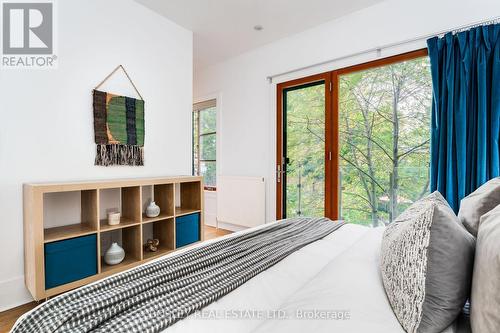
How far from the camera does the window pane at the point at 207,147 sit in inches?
169

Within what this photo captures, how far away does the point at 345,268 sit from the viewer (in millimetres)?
975

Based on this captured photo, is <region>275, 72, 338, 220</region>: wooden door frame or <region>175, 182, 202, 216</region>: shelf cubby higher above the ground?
<region>275, 72, 338, 220</region>: wooden door frame

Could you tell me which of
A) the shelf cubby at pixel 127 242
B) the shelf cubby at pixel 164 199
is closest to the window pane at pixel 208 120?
the shelf cubby at pixel 164 199

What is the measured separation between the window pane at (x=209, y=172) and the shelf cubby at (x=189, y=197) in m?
1.20

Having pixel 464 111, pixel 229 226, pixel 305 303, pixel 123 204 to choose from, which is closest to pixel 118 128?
pixel 123 204

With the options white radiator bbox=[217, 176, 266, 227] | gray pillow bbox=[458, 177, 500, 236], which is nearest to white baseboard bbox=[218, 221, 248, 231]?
white radiator bbox=[217, 176, 266, 227]

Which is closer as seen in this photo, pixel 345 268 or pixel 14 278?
pixel 345 268

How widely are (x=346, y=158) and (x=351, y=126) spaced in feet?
1.18

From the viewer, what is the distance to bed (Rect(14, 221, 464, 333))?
0.69m

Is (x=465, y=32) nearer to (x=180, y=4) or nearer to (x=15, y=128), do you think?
(x=180, y=4)

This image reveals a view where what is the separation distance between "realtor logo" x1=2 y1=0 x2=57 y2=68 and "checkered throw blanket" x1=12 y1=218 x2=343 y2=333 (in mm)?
2031

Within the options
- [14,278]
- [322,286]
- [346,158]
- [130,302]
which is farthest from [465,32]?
[14,278]

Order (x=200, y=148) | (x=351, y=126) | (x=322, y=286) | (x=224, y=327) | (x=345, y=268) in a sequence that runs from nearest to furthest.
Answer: (x=224, y=327) < (x=322, y=286) < (x=345, y=268) < (x=351, y=126) < (x=200, y=148)

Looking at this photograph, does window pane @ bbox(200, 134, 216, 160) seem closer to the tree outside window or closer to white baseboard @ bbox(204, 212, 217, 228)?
the tree outside window
